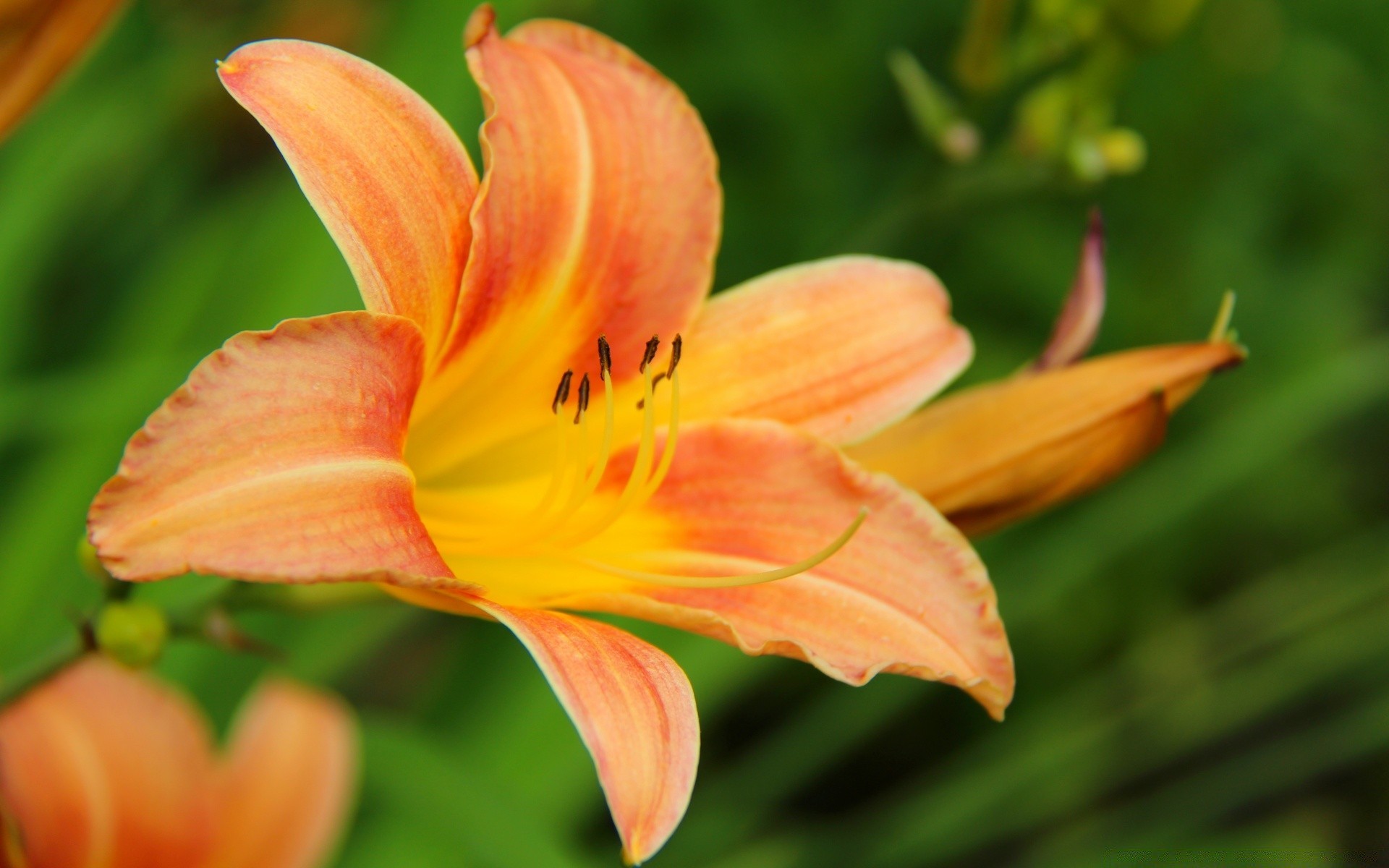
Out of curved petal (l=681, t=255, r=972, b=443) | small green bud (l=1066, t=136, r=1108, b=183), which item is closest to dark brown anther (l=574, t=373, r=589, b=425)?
curved petal (l=681, t=255, r=972, b=443)

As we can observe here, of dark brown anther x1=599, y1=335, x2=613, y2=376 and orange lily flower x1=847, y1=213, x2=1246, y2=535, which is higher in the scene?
dark brown anther x1=599, y1=335, x2=613, y2=376

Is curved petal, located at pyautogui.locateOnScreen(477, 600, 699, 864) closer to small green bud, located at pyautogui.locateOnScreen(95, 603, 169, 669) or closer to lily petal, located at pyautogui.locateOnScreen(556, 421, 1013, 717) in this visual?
lily petal, located at pyautogui.locateOnScreen(556, 421, 1013, 717)

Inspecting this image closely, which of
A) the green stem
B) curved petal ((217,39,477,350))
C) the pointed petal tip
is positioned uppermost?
the pointed petal tip

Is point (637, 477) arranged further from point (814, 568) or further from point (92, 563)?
point (92, 563)

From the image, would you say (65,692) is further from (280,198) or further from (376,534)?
(280,198)

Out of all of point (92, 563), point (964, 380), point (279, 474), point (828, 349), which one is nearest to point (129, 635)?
point (92, 563)

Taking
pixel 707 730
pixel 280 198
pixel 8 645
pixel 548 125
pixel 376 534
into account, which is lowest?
pixel 707 730

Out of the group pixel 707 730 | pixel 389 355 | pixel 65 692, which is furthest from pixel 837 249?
pixel 707 730
